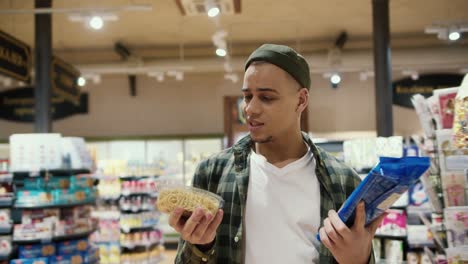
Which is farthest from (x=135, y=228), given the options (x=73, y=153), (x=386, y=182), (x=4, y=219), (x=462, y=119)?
(x=386, y=182)

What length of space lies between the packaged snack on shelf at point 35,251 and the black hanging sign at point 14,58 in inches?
85.2

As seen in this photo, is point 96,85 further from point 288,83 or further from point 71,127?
point 288,83

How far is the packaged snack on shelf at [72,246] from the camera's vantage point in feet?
18.8

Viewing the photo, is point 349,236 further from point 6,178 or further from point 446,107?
point 6,178

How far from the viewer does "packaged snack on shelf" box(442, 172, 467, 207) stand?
108 inches

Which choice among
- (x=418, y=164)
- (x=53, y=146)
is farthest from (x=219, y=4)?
(x=418, y=164)

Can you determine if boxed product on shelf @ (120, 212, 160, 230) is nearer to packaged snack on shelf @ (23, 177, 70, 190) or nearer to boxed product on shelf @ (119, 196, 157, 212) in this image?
→ boxed product on shelf @ (119, 196, 157, 212)

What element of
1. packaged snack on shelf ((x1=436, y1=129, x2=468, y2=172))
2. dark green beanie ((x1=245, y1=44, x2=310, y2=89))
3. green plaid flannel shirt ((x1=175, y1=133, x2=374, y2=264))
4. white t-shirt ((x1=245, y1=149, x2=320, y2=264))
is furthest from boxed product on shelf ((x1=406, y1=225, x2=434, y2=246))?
dark green beanie ((x1=245, y1=44, x2=310, y2=89))

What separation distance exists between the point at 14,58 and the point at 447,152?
17.3 feet

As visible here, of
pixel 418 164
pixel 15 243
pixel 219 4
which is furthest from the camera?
pixel 219 4

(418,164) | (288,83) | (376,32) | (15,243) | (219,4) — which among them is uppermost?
(219,4)

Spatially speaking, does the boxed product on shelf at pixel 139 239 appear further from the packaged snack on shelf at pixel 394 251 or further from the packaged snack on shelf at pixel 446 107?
the packaged snack on shelf at pixel 446 107

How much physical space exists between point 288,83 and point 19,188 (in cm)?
502

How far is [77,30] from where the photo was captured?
10094 mm
